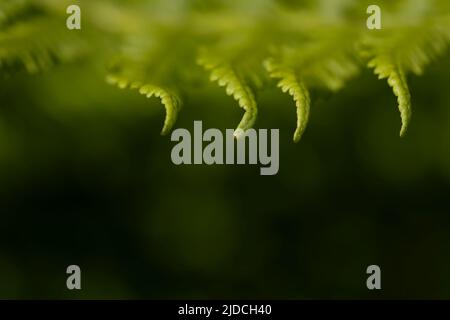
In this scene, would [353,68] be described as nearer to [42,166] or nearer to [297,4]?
A: [297,4]

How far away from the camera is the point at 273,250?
2201mm

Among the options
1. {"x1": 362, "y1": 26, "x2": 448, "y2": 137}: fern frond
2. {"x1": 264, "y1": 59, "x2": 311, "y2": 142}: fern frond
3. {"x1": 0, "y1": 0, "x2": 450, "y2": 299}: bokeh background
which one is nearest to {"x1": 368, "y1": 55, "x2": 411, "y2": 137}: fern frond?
{"x1": 362, "y1": 26, "x2": 448, "y2": 137}: fern frond

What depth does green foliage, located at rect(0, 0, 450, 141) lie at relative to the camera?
120 centimetres

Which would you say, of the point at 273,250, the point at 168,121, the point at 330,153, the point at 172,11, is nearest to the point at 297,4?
the point at 172,11

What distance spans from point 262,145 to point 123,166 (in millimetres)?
577

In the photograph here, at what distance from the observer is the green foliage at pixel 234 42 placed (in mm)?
1200

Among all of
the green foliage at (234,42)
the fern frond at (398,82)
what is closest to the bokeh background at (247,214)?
the green foliage at (234,42)

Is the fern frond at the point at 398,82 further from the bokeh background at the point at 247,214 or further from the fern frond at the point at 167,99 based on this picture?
the bokeh background at the point at 247,214

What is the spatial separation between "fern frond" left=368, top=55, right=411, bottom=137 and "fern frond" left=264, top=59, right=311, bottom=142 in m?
0.13

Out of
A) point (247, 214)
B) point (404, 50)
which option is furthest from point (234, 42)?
point (247, 214)

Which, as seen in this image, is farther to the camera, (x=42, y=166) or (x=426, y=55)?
(x=42, y=166)

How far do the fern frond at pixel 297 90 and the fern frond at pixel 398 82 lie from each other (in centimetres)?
13

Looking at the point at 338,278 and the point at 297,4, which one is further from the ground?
the point at 297,4

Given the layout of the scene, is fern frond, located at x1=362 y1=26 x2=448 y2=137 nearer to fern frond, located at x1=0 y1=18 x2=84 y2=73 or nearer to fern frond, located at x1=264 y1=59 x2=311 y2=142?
fern frond, located at x1=264 y1=59 x2=311 y2=142
